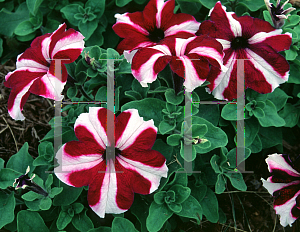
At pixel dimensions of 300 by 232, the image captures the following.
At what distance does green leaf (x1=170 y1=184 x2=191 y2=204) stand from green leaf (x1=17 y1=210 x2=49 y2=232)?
2.41ft

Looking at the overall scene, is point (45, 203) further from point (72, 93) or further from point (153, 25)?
point (153, 25)

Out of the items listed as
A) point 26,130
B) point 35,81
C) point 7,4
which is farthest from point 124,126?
point 7,4

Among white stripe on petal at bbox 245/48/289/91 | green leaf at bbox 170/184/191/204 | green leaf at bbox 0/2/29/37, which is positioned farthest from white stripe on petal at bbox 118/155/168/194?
green leaf at bbox 0/2/29/37

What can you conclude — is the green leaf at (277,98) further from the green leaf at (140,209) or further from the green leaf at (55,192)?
the green leaf at (55,192)

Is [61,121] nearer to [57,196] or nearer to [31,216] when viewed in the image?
[57,196]

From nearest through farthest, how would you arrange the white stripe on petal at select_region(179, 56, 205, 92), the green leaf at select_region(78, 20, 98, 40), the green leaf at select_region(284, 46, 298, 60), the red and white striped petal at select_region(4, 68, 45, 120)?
the white stripe on petal at select_region(179, 56, 205, 92) → the red and white striped petal at select_region(4, 68, 45, 120) → the green leaf at select_region(284, 46, 298, 60) → the green leaf at select_region(78, 20, 98, 40)

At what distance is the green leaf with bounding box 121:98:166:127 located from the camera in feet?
5.15

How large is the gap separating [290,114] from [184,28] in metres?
0.97

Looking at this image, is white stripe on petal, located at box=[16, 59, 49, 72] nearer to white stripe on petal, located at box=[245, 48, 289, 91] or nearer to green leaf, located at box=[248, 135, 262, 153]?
white stripe on petal, located at box=[245, 48, 289, 91]

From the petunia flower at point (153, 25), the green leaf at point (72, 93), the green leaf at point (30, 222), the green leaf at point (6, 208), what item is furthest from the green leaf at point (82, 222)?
the petunia flower at point (153, 25)

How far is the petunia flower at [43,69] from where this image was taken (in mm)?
1283

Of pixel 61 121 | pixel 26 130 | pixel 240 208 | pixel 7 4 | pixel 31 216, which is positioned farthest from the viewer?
→ pixel 7 4

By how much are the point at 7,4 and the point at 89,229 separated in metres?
1.96

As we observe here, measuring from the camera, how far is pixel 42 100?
93.0 inches
